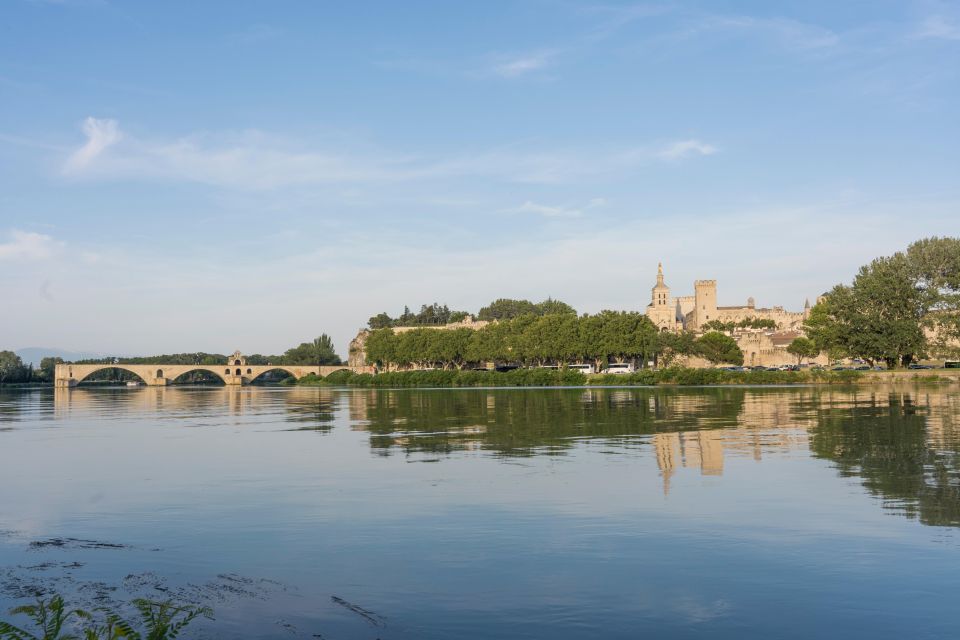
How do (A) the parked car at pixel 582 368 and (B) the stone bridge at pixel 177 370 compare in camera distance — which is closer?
(A) the parked car at pixel 582 368

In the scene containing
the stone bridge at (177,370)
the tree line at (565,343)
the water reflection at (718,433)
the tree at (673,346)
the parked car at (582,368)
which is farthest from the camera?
the stone bridge at (177,370)

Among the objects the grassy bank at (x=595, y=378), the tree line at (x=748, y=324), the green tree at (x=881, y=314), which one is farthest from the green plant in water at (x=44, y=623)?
the tree line at (x=748, y=324)

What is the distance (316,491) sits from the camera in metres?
19.9

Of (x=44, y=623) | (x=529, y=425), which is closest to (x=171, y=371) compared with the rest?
(x=529, y=425)

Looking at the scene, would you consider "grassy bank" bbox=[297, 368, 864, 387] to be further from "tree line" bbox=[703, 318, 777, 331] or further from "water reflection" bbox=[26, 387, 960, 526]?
"tree line" bbox=[703, 318, 777, 331]

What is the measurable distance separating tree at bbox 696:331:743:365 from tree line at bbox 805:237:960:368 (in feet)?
128

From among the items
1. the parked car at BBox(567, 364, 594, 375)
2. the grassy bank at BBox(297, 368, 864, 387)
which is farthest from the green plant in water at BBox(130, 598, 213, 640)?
the parked car at BBox(567, 364, 594, 375)

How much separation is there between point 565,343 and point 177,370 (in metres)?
108

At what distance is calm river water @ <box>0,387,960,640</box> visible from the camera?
33.7ft

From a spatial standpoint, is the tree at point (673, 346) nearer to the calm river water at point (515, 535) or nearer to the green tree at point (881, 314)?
the green tree at point (881, 314)

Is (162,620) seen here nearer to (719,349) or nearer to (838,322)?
(838,322)

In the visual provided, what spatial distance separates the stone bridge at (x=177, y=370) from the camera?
6841 inches

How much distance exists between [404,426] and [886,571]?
96.3 feet

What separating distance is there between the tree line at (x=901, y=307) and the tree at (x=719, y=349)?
128 feet
